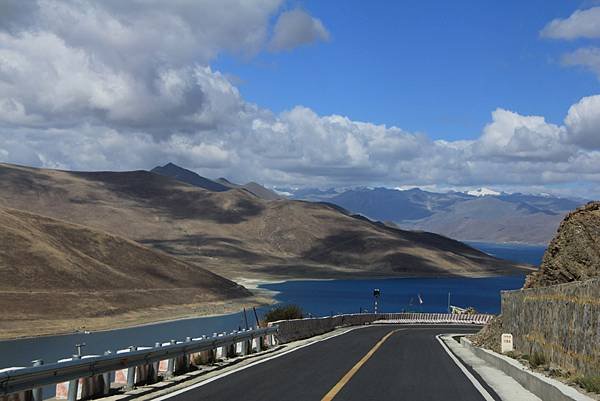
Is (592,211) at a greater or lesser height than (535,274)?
greater

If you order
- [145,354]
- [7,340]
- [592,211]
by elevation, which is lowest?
[7,340]

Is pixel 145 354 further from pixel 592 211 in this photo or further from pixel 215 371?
pixel 592 211

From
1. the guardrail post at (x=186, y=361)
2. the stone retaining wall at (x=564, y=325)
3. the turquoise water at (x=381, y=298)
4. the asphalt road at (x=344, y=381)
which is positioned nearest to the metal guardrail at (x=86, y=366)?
the guardrail post at (x=186, y=361)

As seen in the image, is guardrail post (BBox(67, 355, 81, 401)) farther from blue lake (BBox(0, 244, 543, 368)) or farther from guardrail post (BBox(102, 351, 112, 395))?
blue lake (BBox(0, 244, 543, 368))

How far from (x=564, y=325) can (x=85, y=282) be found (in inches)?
3666

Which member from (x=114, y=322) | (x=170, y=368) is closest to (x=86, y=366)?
(x=170, y=368)

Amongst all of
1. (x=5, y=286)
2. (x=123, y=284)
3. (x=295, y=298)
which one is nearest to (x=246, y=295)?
(x=295, y=298)

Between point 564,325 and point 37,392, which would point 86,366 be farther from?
point 564,325

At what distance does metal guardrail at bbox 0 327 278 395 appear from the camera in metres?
11.7

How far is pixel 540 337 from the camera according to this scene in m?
19.0

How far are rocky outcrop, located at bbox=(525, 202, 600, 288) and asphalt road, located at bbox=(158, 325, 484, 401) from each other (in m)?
4.22

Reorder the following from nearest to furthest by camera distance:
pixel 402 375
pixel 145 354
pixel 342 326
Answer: pixel 145 354 < pixel 402 375 < pixel 342 326

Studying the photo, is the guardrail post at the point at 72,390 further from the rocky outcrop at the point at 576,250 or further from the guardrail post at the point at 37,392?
the rocky outcrop at the point at 576,250

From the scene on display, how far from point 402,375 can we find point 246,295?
403ft
